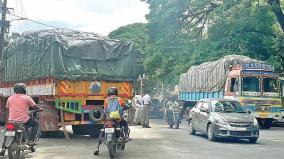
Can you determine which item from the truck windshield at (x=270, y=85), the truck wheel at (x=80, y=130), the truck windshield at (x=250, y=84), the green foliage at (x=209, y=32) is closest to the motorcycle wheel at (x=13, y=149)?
the truck wheel at (x=80, y=130)

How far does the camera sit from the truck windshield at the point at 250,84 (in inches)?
853

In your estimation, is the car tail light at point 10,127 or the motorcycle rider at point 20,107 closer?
the car tail light at point 10,127

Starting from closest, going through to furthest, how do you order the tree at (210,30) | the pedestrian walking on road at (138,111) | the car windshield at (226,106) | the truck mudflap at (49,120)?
the truck mudflap at (49,120)
the car windshield at (226,106)
the pedestrian walking on road at (138,111)
the tree at (210,30)

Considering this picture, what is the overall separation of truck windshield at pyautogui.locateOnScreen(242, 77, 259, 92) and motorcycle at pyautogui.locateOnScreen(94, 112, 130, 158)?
1197 centimetres

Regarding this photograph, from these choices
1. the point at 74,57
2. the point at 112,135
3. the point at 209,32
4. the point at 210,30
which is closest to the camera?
the point at 112,135

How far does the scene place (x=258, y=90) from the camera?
21.8m

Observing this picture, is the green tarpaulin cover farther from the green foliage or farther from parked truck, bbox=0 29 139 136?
the green foliage

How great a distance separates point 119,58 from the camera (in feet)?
50.5

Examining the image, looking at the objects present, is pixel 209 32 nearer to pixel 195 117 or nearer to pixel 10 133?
pixel 195 117

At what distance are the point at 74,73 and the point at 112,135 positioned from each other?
175 inches

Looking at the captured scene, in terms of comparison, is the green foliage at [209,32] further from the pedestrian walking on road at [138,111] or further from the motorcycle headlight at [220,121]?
the motorcycle headlight at [220,121]

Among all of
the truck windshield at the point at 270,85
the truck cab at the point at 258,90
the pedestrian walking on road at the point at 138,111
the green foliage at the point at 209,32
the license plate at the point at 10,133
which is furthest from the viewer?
the green foliage at the point at 209,32

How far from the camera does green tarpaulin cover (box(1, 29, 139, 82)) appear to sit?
14.3m

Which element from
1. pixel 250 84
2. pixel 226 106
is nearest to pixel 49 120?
pixel 226 106
